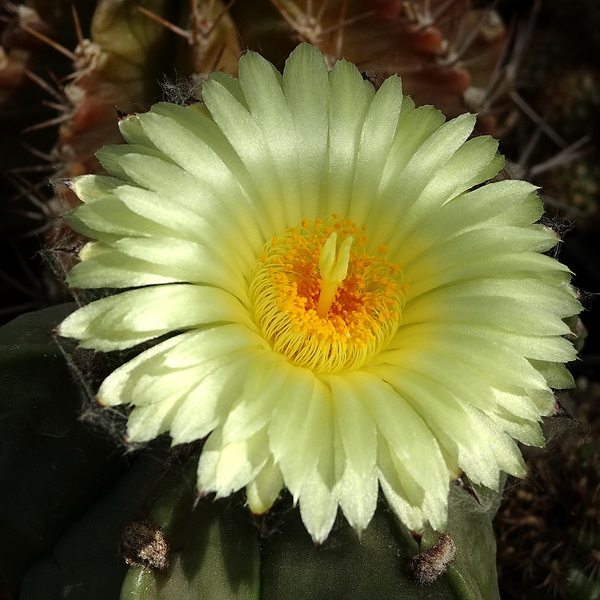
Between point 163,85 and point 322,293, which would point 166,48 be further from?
point 322,293

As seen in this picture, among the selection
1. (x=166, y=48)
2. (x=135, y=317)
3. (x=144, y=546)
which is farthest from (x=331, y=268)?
(x=166, y=48)

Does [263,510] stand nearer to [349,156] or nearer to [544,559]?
[349,156]

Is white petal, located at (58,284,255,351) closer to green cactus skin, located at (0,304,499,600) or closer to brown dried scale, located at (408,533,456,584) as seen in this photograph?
green cactus skin, located at (0,304,499,600)

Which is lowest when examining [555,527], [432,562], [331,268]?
[555,527]

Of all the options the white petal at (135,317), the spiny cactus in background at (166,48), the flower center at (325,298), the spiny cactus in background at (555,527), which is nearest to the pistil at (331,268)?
the flower center at (325,298)

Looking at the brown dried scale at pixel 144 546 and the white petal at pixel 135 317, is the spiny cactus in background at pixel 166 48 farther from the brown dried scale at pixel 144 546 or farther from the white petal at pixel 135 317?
the brown dried scale at pixel 144 546

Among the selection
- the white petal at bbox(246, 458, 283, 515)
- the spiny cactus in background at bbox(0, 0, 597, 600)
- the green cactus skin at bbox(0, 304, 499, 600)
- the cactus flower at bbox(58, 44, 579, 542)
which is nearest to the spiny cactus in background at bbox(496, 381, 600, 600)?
the spiny cactus in background at bbox(0, 0, 597, 600)

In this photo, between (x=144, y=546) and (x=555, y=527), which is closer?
(x=144, y=546)

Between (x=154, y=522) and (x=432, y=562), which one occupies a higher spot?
(x=432, y=562)
